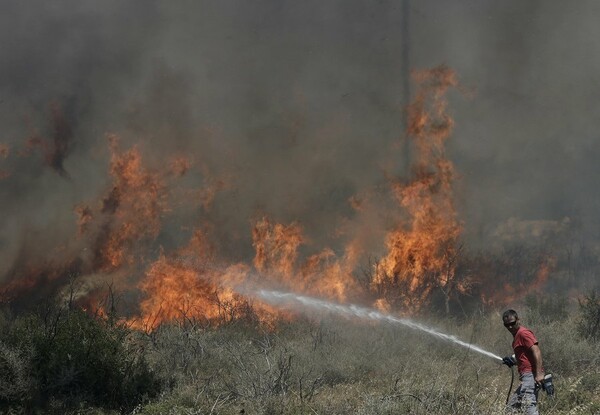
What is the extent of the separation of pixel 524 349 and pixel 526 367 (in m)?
0.23

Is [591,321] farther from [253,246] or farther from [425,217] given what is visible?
[253,246]

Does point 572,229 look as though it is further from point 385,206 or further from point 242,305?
point 242,305

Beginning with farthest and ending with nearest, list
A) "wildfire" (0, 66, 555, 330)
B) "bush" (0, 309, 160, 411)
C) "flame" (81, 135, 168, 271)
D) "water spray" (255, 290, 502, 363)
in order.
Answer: "flame" (81, 135, 168, 271)
"wildfire" (0, 66, 555, 330)
"water spray" (255, 290, 502, 363)
"bush" (0, 309, 160, 411)

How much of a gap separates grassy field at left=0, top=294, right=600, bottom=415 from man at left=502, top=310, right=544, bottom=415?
343 mm

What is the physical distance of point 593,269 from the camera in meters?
28.5

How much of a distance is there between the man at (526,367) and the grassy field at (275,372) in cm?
34

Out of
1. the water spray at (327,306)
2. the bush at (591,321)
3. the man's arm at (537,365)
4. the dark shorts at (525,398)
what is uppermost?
the man's arm at (537,365)

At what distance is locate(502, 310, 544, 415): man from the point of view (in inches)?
279

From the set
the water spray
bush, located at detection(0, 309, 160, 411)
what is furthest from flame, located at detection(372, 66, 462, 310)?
bush, located at detection(0, 309, 160, 411)

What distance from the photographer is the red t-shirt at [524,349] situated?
23.9 ft

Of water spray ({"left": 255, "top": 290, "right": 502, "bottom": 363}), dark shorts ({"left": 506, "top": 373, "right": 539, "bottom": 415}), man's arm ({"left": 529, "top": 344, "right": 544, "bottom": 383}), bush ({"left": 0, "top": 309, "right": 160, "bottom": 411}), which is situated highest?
man's arm ({"left": 529, "top": 344, "right": 544, "bottom": 383})

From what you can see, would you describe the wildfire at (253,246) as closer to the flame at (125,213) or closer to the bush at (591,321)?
the flame at (125,213)

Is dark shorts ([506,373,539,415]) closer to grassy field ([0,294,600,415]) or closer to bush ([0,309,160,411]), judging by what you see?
grassy field ([0,294,600,415])

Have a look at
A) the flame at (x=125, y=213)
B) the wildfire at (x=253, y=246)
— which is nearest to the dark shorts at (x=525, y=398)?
the wildfire at (x=253, y=246)
